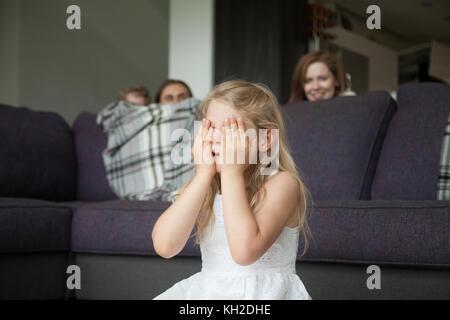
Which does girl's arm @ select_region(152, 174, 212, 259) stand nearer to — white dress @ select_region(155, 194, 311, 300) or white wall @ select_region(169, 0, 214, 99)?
white dress @ select_region(155, 194, 311, 300)

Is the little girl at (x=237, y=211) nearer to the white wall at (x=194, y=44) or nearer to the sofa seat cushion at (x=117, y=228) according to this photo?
the sofa seat cushion at (x=117, y=228)

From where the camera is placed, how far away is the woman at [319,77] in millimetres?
2770

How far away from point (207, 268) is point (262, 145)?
0.29 meters

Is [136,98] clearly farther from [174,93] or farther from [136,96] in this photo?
[174,93]

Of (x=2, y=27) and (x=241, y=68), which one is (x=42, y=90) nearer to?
(x=2, y=27)

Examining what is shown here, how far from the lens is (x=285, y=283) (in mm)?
1056

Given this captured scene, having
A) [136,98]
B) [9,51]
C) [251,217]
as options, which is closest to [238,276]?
[251,217]

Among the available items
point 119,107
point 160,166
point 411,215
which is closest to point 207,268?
point 411,215

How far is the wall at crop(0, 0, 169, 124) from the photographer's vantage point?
3.58 meters

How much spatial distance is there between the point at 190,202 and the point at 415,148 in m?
1.14

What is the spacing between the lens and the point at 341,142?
1.96 m

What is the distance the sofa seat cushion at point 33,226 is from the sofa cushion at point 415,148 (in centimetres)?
110
